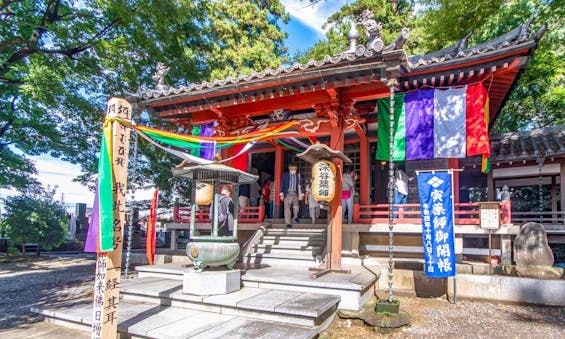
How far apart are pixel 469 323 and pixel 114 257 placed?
565 centimetres

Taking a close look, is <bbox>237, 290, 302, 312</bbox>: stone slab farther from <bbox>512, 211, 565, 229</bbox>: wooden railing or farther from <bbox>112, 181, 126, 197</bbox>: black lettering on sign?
<bbox>512, 211, 565, 229</bbox>: wooden railing

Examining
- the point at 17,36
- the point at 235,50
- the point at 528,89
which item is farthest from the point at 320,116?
the point at 528,89

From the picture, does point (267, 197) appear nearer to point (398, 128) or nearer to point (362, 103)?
point (362, 103)

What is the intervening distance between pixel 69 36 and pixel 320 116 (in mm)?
8832

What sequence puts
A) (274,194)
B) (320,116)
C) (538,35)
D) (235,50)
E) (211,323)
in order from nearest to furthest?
1. (211,323)
2. (538,35)
3. (320,116)
4. (274,194)
5. (235,50)

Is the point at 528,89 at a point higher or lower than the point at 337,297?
higher

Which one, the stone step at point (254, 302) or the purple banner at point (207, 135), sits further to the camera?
the purple banner at point (207, 135)

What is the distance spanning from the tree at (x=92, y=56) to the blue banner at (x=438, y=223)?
9.36 metres

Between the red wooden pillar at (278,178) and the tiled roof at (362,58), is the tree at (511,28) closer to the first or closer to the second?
the tiled roof at (362,58)

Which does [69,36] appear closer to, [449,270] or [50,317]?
[50,317]

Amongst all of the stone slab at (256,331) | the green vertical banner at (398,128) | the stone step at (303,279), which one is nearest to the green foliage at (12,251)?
the stone step at (303,279)

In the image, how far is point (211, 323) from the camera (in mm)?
4930

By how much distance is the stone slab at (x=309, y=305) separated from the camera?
4.76 m

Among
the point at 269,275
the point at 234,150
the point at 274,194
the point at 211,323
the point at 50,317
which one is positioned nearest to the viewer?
the point at 211,323
